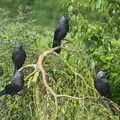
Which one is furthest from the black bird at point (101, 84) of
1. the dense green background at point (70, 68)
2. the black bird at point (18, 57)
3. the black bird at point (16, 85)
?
the black bird at point (18, 57)

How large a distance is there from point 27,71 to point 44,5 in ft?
52.7

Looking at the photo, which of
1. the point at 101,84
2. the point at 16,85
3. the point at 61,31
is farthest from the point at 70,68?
the point at 61,31

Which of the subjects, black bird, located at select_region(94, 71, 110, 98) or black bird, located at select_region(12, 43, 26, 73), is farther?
black bird, located at select_region(12, 43, 26, 73)

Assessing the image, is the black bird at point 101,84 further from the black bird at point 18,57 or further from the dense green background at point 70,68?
the black bird at point 18,57

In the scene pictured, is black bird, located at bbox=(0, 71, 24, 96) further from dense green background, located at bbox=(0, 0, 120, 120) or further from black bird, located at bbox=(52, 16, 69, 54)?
black bird, located at bbox=(52, 16, 69, 54)

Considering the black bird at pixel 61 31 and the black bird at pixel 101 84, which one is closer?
the black bird at pixel 101 84

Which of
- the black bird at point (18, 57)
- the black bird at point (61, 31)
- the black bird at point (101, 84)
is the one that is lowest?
the black bird at point (101, 84)

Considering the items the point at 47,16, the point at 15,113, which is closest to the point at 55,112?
the point at 15,113

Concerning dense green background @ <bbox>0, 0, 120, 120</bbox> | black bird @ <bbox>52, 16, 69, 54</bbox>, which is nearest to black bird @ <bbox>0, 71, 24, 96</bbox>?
dense green background @ <bbox>0, 0, 120, 120</bbox>

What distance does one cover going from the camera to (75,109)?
11.3 ft

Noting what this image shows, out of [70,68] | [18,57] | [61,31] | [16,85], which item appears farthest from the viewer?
[61,31]

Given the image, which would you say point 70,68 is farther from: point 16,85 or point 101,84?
point 16,85

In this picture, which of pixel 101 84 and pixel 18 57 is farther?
pixel 18 57

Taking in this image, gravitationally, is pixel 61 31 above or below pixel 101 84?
above
